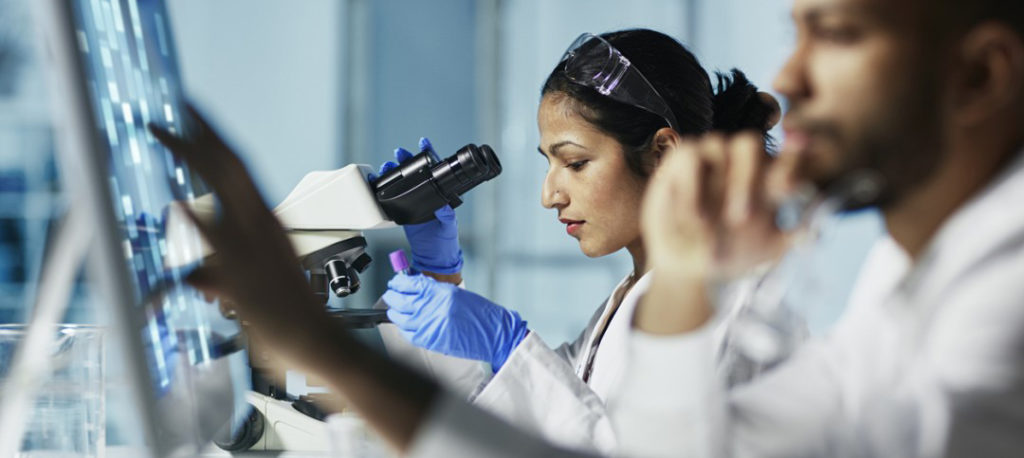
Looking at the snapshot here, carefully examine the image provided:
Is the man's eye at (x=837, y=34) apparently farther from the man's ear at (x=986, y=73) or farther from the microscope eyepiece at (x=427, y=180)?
the microscope eyepiece at (x=427, y=180)

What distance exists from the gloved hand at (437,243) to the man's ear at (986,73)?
4.31ft

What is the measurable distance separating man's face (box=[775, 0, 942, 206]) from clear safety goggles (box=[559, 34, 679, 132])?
940 mm

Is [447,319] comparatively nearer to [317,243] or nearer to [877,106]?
[317,243]

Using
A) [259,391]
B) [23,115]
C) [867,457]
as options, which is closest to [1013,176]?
[867,457]

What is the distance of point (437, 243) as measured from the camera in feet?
6.31

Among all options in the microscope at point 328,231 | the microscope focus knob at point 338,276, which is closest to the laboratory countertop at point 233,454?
the microscope at point 328,231

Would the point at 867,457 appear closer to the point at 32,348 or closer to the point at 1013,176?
the point at 1013,176

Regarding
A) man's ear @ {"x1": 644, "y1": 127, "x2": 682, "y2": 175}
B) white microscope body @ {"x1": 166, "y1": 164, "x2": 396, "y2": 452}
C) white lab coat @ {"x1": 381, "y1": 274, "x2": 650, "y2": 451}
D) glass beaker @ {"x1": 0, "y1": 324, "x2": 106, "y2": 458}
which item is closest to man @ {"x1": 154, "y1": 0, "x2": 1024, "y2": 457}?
white lab coat @ {"x1": 381, "y1": 274, "x2": 650, "y2": 451}

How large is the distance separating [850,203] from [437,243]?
1.37 metres

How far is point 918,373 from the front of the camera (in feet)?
1.97

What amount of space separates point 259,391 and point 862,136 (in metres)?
Result: 1.09

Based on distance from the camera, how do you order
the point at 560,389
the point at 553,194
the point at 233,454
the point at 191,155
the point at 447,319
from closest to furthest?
the point at 191,155, the point at 560,389, the point at 233,454, the point at 447,319, the point at 553,194

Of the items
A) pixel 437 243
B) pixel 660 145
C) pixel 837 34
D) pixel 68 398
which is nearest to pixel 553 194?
pixel 660 145

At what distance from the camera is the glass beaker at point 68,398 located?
99 cm
